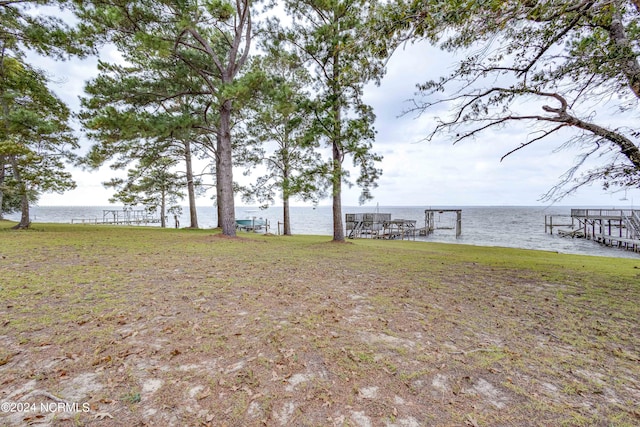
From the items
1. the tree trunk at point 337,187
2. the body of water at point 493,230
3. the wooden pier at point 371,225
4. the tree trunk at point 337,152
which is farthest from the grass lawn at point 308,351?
the wooden pier at point 371,225

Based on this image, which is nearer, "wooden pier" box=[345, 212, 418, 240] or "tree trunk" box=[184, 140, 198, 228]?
"tree trunk" box=[184, 140, 198, 228]

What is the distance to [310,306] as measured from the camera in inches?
159

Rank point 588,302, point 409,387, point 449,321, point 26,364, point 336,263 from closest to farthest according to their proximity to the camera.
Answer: point 409,387 → point 26,364 → point 449,321 → point 588,302 → point 336,263

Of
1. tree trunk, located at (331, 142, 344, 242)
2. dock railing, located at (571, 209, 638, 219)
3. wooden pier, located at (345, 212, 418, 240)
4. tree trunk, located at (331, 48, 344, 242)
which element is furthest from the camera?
wooden pier, located at (345, 212, 418, 240)

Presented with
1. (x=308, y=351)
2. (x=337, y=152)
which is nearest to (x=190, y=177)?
(x=337, y=152)

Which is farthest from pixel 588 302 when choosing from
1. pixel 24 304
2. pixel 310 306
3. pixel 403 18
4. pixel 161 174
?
pixel 161 174

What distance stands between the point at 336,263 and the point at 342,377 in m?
5.37

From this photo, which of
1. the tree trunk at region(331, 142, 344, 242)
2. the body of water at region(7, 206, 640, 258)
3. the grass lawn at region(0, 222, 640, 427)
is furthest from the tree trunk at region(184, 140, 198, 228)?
the grass lawn at region(0, 222, 640, 427)

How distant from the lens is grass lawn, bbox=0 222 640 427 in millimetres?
1946

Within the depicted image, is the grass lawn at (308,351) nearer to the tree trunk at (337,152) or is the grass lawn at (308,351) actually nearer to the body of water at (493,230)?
the tree trunk at (337,152)

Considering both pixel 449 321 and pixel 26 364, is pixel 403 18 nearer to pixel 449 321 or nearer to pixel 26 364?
pixel 449 321

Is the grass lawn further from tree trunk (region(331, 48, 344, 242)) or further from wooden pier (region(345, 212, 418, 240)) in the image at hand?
wooden pier (region(345, 212, 418, 240))

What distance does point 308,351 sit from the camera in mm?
2746

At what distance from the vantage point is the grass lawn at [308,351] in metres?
1.95
